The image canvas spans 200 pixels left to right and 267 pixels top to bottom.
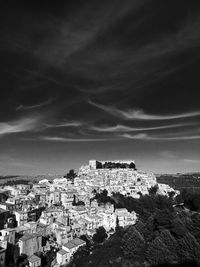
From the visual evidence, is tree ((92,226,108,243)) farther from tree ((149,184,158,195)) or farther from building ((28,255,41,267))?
tree ((149,184,158,195))

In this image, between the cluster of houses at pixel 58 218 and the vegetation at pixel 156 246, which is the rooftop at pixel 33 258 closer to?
the cluster of houses at pixel 58 218

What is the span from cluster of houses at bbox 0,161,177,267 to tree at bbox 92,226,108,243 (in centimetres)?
77

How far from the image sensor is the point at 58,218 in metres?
31.3

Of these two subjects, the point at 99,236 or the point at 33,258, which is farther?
the point at 99,236

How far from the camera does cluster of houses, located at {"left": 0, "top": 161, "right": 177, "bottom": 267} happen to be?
2548cm

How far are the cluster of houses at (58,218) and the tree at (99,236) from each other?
30.3 inches

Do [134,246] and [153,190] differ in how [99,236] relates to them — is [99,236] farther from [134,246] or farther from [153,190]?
[153,190]

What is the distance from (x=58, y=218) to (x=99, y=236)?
5.52 metres

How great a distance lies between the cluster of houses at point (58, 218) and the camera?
25.5 metres

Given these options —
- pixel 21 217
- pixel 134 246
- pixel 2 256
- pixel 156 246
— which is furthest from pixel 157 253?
pixel 21 217

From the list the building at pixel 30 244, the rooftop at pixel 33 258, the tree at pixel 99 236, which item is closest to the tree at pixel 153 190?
the tree at pixel 99 236

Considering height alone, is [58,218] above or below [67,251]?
above

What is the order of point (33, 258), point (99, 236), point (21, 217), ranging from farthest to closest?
1. point (21, 217)
2. point (99, 236)
3. point (33, 258)

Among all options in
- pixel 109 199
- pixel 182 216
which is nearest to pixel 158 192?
pixel 109 199
